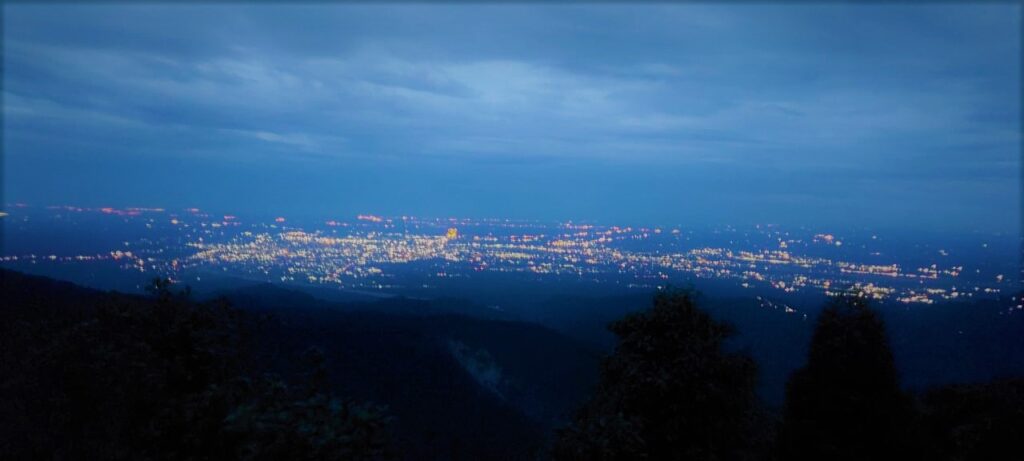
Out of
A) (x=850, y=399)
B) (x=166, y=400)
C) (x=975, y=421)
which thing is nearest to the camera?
(x=166, y=400)

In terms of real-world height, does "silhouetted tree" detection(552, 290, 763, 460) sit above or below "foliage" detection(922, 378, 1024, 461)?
above

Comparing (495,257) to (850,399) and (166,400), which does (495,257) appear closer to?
(850,399)

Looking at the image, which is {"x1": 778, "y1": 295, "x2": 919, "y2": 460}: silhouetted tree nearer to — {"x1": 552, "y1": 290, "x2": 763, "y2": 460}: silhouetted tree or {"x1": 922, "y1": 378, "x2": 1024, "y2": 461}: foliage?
{"x1": 552, "y1": 290, "x2": 763, "y2": 460}: silhouetted tree

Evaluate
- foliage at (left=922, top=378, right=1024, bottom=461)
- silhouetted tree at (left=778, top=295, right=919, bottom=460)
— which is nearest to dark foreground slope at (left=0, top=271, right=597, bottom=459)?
silhouetted tree at (left=778, top=295, right=919, bottom=460)

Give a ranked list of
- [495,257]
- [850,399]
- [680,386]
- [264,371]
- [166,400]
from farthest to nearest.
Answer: [495,257]
[680,386]
[264,371]
[850,399]
[166,400]

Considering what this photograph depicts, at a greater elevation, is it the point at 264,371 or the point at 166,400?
the point at 264,371

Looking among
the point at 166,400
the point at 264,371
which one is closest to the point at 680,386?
the point at 264,371

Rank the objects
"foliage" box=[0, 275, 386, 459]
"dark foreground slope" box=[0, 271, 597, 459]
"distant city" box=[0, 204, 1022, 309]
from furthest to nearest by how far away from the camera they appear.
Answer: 1. "distant city" box=[0, 204, 1022, 309]
2. "dark foreground slope" box=[0, 271, 597, 459]
3. "foliage" box=[0, 275, 386, 459]
